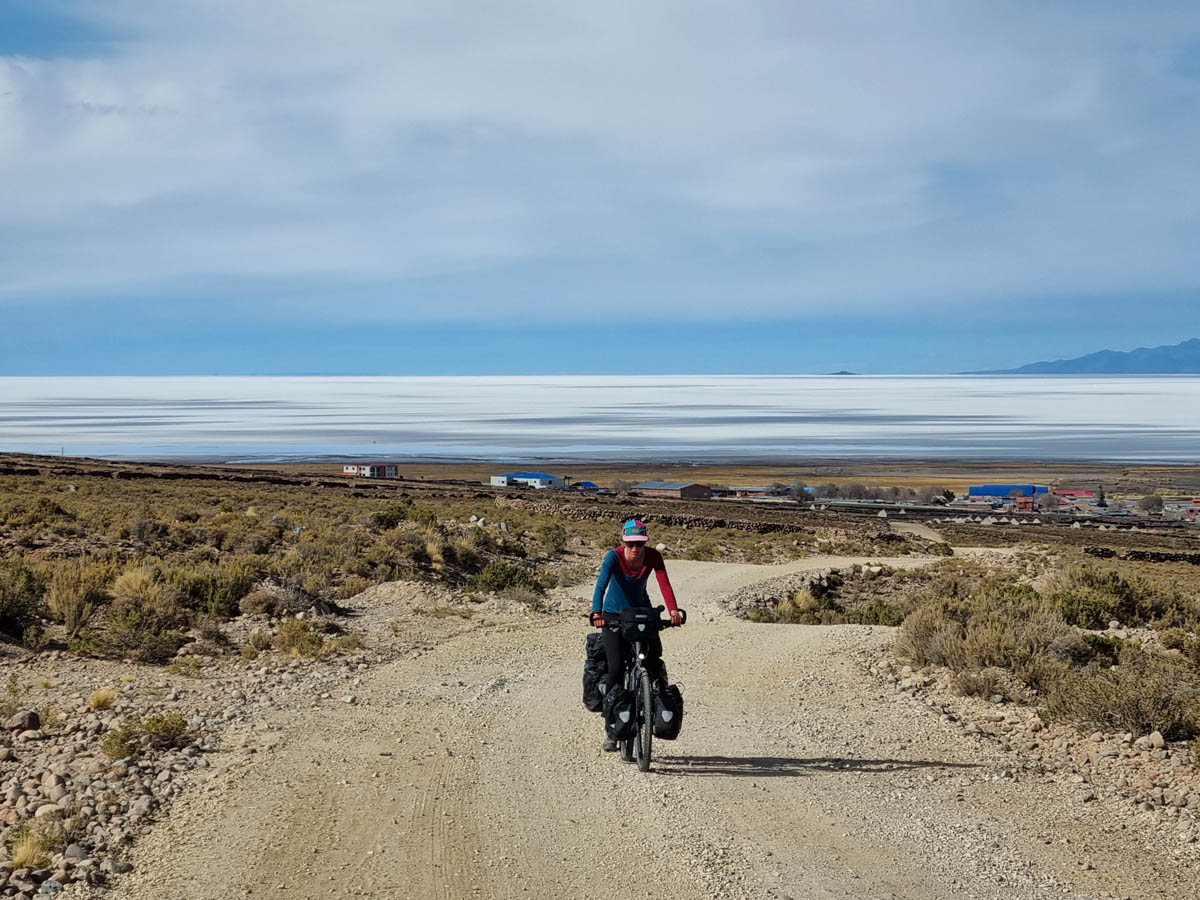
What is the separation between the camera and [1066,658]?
37.6 feet

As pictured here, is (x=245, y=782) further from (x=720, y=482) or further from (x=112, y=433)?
(x=112, y=433)

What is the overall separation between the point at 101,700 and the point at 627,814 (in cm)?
547

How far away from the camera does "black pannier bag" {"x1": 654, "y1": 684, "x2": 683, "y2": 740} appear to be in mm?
7887

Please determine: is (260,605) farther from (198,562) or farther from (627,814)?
(627,814)

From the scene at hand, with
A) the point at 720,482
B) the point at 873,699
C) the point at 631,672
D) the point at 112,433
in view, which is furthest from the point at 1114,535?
the point at 112,433

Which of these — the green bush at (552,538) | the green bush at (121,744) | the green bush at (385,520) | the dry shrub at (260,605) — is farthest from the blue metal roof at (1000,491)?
the green bush at (121,744)

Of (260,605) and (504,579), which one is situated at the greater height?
(260,605)

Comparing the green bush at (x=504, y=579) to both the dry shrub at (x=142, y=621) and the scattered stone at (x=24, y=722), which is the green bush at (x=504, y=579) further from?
the scattered stone at (x=24, y=722)

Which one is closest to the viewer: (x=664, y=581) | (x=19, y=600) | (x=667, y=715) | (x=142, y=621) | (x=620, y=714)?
(x=667, y=715)

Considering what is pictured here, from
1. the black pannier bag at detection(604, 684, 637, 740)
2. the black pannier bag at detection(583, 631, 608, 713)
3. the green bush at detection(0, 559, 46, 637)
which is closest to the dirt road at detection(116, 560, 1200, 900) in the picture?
the black pannier bag at detection(604, 684, 637, 740)

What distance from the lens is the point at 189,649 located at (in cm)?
1236

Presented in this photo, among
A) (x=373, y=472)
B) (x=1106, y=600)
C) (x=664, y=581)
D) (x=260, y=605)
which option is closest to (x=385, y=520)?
(x=260, y=605)

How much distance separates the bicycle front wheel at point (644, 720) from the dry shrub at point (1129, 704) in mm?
4078

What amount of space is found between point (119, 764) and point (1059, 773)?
24.6ft
